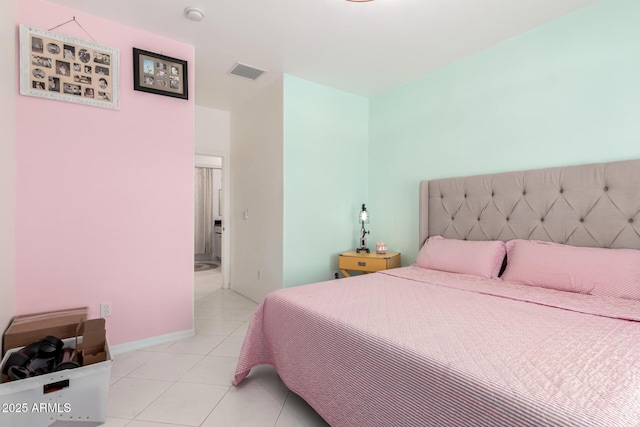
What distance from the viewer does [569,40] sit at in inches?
86.4

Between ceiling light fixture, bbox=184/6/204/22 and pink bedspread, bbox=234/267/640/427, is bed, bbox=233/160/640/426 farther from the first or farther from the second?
ceiling light fixture, bbox=184/6/204/22

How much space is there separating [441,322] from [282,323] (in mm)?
852

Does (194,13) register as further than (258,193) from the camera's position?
No

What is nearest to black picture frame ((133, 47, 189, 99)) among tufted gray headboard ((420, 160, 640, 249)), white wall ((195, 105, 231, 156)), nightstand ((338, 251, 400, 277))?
white wall ((195, 105, 231, 156))

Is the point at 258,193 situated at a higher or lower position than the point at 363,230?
higher

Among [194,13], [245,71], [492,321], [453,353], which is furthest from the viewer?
[245,71]

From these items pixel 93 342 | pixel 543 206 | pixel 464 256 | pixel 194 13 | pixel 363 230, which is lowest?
pixel 93 342

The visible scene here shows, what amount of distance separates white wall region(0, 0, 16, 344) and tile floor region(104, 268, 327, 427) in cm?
82

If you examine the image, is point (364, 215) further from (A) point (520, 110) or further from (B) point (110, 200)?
(B) point (110, 200)

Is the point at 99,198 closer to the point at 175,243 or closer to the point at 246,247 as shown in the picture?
the point at 175,243

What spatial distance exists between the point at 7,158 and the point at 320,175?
2510 millimetres

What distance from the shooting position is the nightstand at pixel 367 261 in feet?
10.2

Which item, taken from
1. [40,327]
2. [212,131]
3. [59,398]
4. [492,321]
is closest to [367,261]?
[492,321]

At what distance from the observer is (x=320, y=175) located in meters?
3.48
